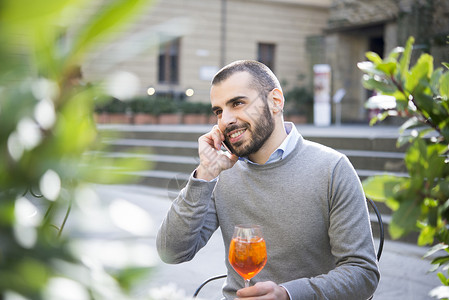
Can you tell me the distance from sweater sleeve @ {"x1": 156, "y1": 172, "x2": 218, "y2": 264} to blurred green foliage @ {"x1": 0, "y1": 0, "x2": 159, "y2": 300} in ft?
4.70

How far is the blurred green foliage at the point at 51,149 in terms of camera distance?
0.24 m

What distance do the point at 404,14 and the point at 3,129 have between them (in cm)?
1260

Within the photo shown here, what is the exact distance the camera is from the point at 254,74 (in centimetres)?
189

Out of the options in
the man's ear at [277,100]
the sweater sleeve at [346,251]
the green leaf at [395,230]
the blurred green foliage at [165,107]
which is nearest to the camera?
the green leaf at [395,230]

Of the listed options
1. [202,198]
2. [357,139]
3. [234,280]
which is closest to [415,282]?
[234,280]

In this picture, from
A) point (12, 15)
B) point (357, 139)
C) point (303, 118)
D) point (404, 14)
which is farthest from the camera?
point (303, 118)

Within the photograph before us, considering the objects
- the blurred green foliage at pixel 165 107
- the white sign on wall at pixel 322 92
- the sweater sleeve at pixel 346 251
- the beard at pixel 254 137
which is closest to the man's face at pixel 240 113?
the beard at pixel 254 137

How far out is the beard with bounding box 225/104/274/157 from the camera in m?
1.88

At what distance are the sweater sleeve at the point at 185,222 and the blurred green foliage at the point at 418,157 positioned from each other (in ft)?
3.15

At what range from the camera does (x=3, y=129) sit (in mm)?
251

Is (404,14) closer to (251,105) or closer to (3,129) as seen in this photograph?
(251,105)

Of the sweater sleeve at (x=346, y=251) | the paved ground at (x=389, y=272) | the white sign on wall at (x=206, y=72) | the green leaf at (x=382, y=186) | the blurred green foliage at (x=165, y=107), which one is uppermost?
the green leaf at (x=382, y=186)

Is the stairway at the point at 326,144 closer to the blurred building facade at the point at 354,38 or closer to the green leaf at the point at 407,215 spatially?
the green leaf at the point at 407,215

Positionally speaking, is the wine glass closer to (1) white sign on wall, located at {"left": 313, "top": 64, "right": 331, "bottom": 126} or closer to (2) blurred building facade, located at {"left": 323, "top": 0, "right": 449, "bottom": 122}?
(1) white sign on wall, located at {"left": 313, "top": 64, "right": 331, "bottom": 126}
